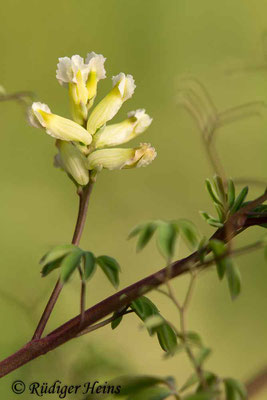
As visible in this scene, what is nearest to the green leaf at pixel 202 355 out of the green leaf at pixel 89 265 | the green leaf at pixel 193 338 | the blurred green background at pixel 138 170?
the green leaf at pixel 193 338

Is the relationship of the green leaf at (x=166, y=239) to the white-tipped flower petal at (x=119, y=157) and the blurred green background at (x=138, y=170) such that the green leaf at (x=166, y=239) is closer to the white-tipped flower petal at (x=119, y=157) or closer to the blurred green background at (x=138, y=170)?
the white-tipped flower petal at (x=119, y=157)

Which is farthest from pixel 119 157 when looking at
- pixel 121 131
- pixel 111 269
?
pixel 111 269

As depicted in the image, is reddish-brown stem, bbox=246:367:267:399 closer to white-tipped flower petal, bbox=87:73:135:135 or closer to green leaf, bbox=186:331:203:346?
green leaf, bbox=186:331:203:346

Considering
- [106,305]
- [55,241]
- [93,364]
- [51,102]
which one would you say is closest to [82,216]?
[106,305]

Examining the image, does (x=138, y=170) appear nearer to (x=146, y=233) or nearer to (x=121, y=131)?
(x=121, y=131)

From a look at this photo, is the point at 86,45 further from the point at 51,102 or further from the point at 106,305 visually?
the point at 106,305

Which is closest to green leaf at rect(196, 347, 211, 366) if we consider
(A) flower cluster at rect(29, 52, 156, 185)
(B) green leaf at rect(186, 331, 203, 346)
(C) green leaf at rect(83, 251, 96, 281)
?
(B) green leaf at rect(186, 331, 203, 346)
